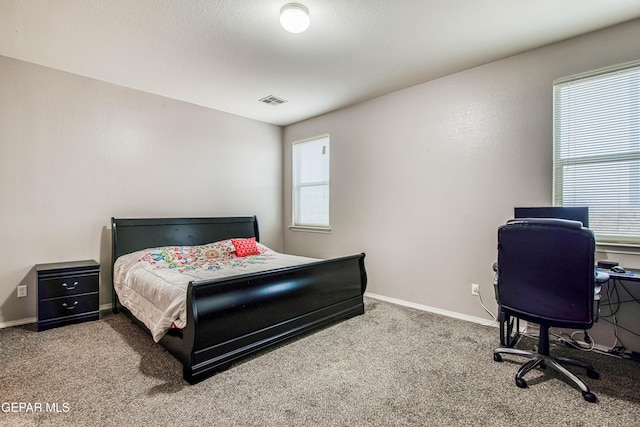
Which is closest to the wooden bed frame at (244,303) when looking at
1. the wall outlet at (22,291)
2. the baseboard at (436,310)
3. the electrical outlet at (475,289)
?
the baseboard at (436,310)

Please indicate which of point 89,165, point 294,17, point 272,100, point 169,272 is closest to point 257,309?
point 169,272

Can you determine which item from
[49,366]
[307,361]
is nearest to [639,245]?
[307,361]

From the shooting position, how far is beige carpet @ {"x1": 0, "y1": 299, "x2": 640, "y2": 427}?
5.72 feet

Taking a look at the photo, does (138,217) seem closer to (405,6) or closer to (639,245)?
(405,6)

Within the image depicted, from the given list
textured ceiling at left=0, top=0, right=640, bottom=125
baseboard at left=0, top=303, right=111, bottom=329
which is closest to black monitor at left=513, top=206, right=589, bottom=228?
textured ceiling at left=0, top=0, right=640, bottom=125

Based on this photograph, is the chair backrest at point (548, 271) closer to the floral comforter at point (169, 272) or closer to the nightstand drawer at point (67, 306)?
the floral comforter at point (169, 272)

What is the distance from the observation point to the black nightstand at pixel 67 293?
9.64 ft

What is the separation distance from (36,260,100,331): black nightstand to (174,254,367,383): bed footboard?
1458 millimetres

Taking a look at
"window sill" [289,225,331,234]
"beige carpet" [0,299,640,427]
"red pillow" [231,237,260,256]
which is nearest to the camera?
"beige carpet" [0,299,640,427]

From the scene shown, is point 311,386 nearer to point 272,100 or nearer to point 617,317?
point 617,317

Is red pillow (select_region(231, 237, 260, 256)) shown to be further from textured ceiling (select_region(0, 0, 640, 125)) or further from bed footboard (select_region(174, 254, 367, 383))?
A: textured ceiling (select_region(0, 0, 640, 125))

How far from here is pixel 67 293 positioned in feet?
10.0

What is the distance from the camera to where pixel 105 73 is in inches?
132

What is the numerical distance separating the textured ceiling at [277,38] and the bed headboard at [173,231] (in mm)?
1667
